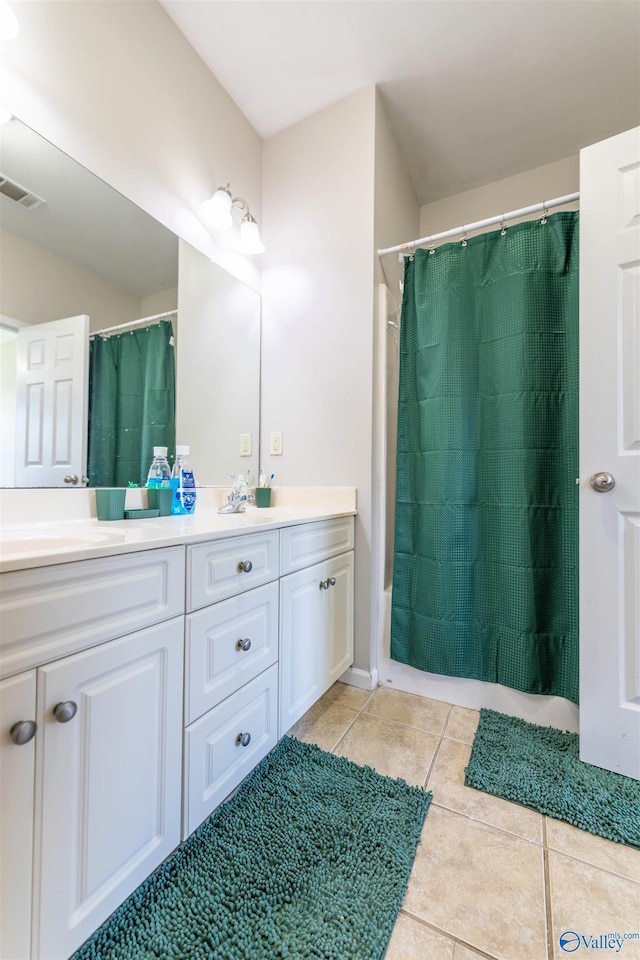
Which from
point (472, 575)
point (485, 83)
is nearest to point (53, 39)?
point (485, 83)

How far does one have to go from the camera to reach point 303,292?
5.79 feet

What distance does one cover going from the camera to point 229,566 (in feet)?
3.04

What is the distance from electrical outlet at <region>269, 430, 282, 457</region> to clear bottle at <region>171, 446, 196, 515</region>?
1.59 ft

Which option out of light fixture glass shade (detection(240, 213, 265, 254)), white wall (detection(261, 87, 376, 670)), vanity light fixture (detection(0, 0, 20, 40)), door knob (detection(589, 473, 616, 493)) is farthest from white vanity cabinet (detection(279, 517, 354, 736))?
vanity light fixture (detection(0, 0, 20, 40))

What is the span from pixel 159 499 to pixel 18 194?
895 mm

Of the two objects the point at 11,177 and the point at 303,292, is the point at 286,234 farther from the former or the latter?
the point at 11,177

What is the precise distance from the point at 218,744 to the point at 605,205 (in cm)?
189

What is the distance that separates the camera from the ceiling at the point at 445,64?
137 cm

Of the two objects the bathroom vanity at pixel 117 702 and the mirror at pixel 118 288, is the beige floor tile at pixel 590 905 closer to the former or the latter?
the bathroom vanity at pixel 117 702

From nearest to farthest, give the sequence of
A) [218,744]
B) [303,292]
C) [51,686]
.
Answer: [51,686], [218,744], [303,292]

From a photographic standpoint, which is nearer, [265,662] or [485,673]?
[265,662]

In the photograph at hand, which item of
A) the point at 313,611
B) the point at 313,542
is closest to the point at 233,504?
the point at 313,542

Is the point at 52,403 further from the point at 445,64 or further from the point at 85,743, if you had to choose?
the point at 445,64

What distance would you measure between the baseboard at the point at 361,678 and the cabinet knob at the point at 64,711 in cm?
123
